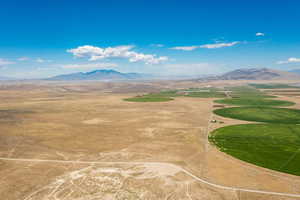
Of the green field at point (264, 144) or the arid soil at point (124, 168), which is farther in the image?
the green field at point (264, 144)

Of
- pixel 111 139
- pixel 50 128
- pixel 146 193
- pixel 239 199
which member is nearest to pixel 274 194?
pixel 239 199

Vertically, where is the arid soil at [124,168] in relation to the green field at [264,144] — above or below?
below

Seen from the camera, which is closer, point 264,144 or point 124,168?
point 124,168

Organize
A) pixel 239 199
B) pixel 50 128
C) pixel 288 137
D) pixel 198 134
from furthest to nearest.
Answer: pixel 50 128, pixel 198 134, pixel 288 137, pixel 239 199

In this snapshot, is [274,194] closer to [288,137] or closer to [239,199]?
[239,199]

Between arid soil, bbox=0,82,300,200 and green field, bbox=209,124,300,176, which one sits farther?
green field, bbox=209,124,300,176

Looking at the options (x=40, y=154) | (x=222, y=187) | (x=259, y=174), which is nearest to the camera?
(x=222, y=187)

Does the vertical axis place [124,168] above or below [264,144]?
below

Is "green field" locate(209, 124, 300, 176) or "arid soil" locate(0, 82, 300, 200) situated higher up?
"green field" locate(209, 124, 300, 176)
